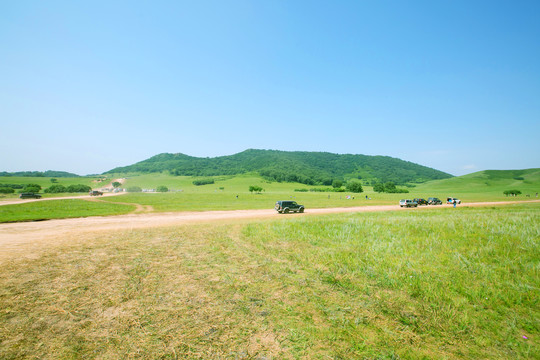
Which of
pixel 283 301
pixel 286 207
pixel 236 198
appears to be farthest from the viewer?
pixel 236 198

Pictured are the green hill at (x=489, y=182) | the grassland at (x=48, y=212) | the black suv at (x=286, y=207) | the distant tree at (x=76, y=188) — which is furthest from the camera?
the green hill at (x=489, y=182)

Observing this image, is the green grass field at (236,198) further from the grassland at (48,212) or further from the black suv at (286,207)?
the black suv at (286,207)

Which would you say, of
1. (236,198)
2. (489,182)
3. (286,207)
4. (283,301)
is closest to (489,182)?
(489,182)

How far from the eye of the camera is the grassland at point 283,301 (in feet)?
15.0

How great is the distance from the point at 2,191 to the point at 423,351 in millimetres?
117916

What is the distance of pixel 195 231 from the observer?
16.4 meters

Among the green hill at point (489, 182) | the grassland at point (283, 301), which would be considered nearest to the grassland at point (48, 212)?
the grassland at point (283, 301)

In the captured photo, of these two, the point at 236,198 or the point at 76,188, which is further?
the point at 76,188

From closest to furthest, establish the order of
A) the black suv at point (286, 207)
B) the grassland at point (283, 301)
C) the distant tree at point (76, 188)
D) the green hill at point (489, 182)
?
the grassland at point (283, 301) → the black suv at point (286, 207) → the distant tree at point (76, 188) → the green hill at point (489, 182)

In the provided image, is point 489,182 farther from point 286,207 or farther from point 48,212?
point 48,212

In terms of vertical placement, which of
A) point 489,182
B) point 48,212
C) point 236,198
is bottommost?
point 236,198

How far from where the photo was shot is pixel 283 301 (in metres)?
6.41

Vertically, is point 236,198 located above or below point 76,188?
below

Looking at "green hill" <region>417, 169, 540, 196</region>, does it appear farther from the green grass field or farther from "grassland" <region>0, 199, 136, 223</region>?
"grassland" <region>0, 199, 136, 223</region>
